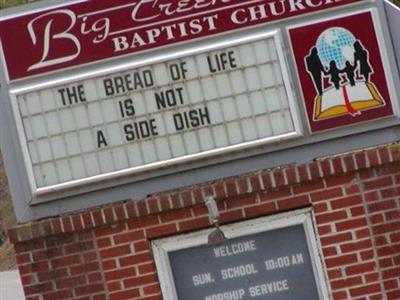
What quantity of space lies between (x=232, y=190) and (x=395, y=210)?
142 centimetres

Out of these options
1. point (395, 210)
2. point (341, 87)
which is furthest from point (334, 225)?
point (341, 87)

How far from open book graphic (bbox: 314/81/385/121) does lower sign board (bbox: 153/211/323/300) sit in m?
1.02

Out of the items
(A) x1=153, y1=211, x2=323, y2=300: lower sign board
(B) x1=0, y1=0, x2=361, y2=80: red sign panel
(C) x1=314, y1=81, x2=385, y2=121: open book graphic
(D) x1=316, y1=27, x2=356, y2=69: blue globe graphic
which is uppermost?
(B) x1=0, y1=0, x2=361, y2=80: red sign panel

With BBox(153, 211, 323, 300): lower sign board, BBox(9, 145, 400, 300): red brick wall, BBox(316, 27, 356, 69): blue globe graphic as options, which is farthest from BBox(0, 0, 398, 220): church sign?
BBox(153, 211, 323, 300): lower sign board

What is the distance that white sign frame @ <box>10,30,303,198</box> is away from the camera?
9.45 metres

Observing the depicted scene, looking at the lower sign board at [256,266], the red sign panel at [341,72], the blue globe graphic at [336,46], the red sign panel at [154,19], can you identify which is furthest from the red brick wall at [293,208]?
the red sign panel at [154,19]

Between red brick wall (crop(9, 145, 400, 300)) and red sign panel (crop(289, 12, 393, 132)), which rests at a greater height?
red sign panel (crop(289, 12, 393, 132))

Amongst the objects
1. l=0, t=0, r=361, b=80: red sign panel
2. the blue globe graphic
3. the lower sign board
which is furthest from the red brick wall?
l=0, t=0, r=361, b=80: red sign panel

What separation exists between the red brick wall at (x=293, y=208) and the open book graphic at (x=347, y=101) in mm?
390

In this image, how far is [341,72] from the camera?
9.48 meters

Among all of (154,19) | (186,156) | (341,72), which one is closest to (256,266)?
(186,156)

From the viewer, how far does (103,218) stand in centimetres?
948

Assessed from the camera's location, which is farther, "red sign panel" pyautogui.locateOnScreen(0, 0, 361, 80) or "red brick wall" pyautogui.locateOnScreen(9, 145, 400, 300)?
"red sign panel" pyautogui.locateOnScreen(0, 0, 361, 80)

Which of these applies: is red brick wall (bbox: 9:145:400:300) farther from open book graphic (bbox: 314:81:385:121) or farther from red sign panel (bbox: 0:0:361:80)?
red sign panel (bbox: 0:0:361:80)
